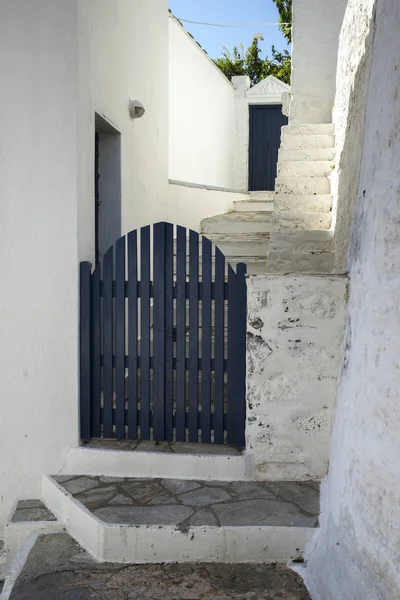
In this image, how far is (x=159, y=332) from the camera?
422 centimetres

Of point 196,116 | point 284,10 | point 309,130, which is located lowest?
point 309,130

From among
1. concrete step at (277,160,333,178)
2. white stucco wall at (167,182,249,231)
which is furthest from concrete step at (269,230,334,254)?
white stucco wall at (167,182,249,231)

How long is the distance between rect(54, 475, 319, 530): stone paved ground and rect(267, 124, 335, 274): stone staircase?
194cm

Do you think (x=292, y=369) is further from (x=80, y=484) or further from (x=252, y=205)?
(x=252, y=205)

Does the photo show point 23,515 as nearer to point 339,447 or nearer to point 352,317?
point 339,447

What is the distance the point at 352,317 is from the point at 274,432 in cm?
104

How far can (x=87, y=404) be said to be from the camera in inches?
168

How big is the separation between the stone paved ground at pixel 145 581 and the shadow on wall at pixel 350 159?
2.18 meters

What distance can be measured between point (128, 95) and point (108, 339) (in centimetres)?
293

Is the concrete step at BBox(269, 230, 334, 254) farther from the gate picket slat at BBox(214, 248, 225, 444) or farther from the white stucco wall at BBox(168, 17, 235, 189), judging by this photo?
the white stucco wall at BBox(168, 17, 235, 189)

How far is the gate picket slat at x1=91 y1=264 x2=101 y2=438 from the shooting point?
4223mm

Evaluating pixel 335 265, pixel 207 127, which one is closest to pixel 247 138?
pixel 207 127

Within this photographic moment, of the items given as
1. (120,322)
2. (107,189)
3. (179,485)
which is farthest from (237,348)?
(107,189)

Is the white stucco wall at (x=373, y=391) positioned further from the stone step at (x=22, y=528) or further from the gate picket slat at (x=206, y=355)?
the stone step at (x=22, y=528)
